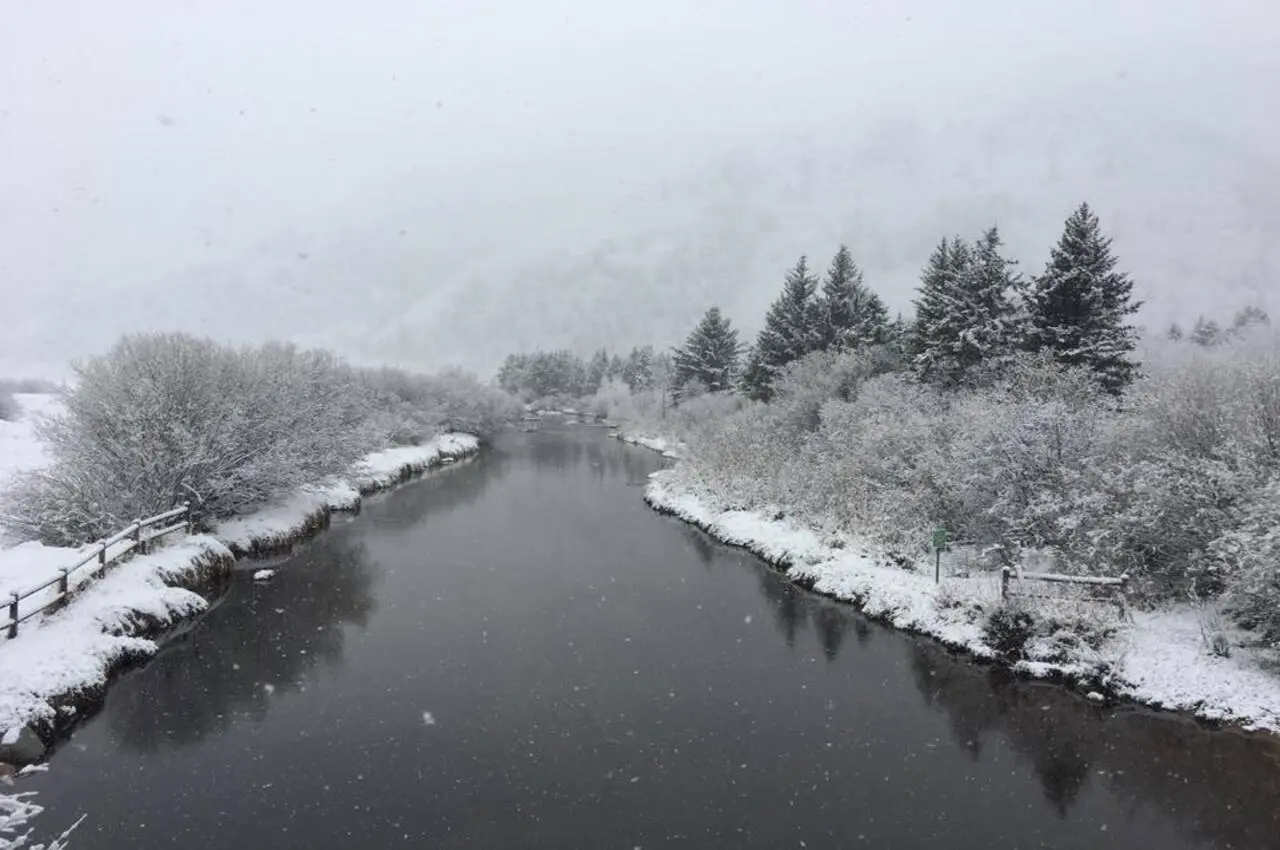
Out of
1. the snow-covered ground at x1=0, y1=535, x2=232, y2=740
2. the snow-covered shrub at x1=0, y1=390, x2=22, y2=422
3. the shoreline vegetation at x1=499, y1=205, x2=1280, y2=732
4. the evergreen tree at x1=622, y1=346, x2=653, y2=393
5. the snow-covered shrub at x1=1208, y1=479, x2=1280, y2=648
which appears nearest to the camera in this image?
the snow-covered ground at x1=0, y1=535, x2=232, y2=740

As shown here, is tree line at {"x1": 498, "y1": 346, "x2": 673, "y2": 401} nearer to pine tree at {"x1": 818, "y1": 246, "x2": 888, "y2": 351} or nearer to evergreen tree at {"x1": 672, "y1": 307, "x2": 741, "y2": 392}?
evergreen tree at {"x1": 672, "y1": 307, "x2": 741, "y2": 392}

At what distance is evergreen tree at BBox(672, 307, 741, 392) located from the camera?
218 ft

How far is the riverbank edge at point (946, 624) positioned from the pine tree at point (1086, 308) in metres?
13.2

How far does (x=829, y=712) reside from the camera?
13.3 meters

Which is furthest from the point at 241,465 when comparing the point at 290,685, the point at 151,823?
the point at 151,823

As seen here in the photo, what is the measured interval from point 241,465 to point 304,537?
458 centimetres

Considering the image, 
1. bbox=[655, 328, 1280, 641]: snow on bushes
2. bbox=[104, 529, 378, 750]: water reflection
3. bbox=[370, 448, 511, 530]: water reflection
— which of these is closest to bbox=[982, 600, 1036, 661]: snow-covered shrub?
bbox=[655, 328, 1280, 641]: snow on bushes

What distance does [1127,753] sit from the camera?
38.9 feet

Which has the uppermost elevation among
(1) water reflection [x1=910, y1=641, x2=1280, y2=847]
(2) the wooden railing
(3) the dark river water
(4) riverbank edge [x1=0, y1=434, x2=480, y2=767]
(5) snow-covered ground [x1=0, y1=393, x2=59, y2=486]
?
(5) snow-covered ground [x1=0, y1=393, x2=59, y2=486]

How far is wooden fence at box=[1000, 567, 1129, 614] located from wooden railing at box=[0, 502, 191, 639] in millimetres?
19386

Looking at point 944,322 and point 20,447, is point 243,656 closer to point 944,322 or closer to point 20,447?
point 944,322

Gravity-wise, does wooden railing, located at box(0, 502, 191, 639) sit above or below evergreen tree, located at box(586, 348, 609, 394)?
below

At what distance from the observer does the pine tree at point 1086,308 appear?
2778cm

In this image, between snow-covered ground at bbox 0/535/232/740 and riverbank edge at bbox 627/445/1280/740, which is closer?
snow-covered ground at bbox 0/535/232/740
